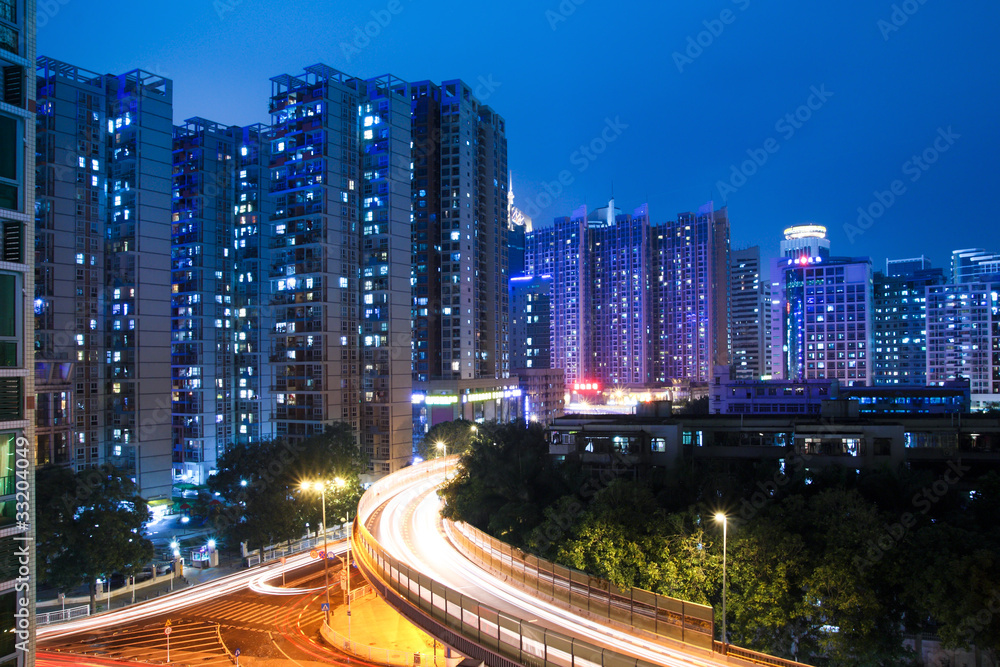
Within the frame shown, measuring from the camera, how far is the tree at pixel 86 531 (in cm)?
3394

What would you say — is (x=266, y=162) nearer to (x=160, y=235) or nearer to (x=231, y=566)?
(x=160, y=235)

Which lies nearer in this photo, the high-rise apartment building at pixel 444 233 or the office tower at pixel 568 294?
the high-rise apartment building at pixel 444 233

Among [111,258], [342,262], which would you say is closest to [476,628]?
[342,262]

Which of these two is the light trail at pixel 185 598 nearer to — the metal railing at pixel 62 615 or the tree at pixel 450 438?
the metal railing at pixel 62 615

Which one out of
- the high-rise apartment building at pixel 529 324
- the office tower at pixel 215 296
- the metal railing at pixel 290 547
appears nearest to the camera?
the metal railing at pixel 290 547

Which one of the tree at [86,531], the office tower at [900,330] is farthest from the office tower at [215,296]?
the office tower at [900,330]

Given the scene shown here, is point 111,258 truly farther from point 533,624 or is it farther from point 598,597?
point 533,624

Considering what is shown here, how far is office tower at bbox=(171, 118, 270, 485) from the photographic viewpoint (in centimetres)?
6738

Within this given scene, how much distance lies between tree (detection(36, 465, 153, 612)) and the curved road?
43.0 ft

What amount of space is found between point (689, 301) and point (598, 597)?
125199mm

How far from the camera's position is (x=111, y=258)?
55281 mm

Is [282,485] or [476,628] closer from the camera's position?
[476,628]

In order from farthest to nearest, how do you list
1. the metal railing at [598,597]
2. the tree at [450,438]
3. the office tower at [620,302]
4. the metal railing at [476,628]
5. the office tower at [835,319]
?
the office tower at [620,302]
the office tower at [835,319]
the tree at [450,438]
the metal railing at [598,597]
the metal railing at [476,628]

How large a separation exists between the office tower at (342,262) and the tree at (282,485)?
8460 millimetres
